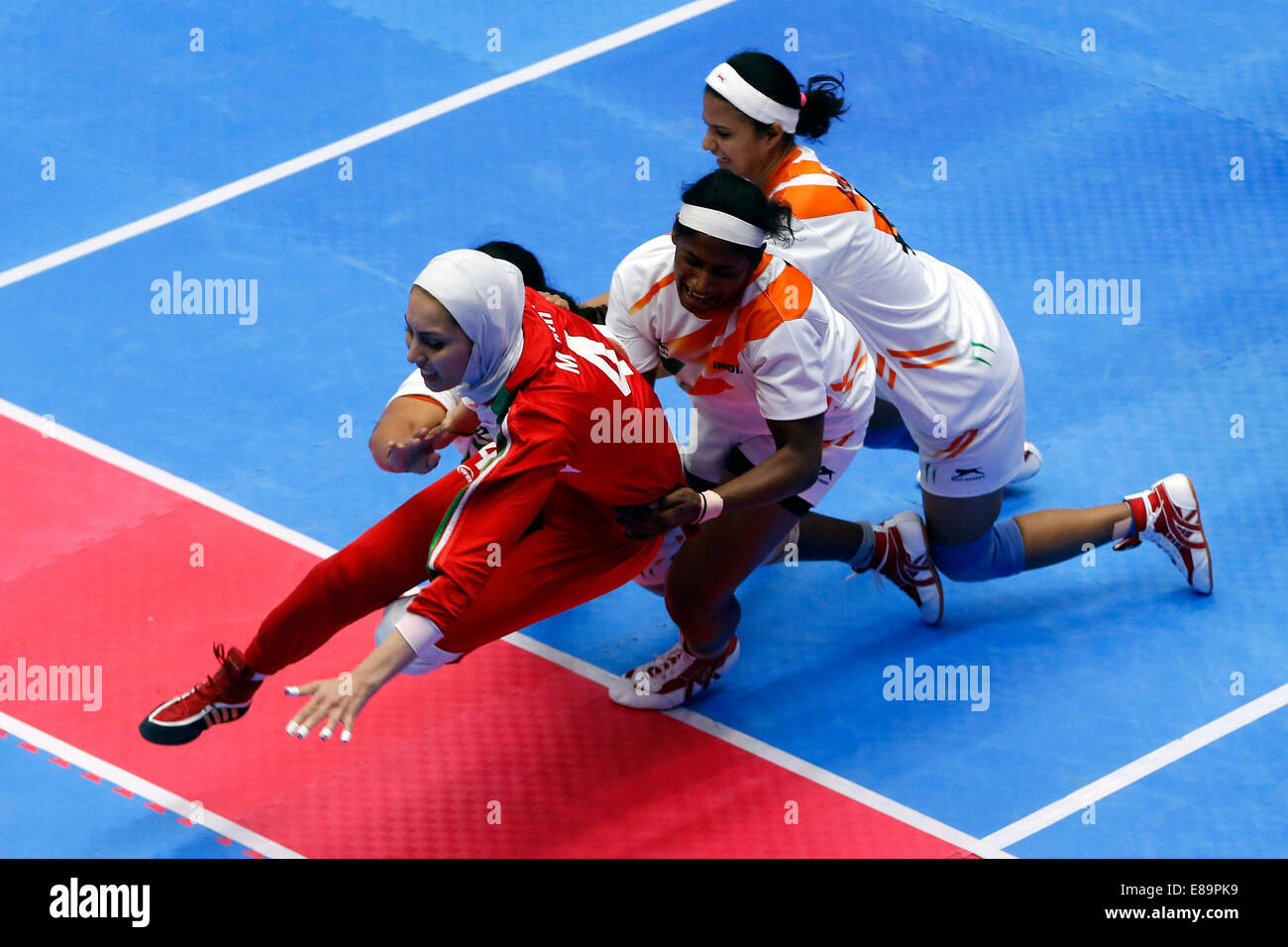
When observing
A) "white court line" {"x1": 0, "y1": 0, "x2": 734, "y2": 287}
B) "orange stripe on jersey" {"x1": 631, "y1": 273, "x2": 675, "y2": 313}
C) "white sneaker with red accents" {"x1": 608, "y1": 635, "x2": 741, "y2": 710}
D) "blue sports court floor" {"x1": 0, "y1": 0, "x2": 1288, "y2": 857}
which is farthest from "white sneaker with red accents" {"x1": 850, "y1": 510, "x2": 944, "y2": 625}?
"white court line" {"x1": 0, "y1": 0, "x2": 734, "y2": 287}

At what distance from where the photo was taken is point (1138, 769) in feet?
20.8

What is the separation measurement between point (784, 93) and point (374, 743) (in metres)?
2.89

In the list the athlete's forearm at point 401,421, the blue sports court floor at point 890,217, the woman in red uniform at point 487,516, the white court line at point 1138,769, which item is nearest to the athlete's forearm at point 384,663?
the woman in red uniform at point 487,516

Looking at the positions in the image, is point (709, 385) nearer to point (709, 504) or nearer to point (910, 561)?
point (709, 504)

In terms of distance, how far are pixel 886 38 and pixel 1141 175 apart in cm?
215

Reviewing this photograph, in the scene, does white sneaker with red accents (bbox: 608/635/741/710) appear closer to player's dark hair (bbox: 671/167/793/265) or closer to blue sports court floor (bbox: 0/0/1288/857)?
blue sports court floor (bbox: 0/0/1288/857)

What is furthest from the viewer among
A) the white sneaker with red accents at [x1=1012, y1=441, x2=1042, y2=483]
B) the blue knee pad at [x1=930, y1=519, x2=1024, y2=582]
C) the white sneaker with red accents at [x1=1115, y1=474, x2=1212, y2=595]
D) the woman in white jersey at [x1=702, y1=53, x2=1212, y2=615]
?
the white sneaker with red accents at [x1=1012, y1=441, x2=1042, y2=483]

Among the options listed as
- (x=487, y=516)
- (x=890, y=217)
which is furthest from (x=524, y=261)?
(x=890, y=217)

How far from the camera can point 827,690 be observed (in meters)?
6.77

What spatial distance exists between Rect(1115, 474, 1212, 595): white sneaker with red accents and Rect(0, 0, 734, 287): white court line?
5.25 meters

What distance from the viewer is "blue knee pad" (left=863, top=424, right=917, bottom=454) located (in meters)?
7.09
